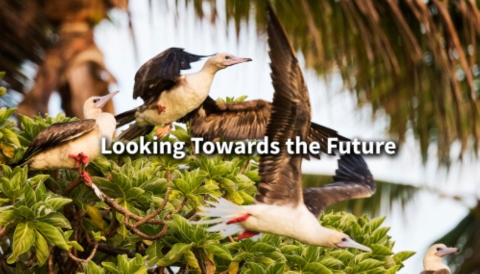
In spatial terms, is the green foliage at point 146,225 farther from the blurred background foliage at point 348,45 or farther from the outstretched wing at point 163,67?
the blurred background foliage at point 348,45

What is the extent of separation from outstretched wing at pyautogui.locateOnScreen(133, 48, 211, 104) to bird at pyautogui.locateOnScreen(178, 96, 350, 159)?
1.55 ft

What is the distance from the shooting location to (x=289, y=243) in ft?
13.5

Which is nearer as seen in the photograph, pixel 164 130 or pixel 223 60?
pixel 223 60

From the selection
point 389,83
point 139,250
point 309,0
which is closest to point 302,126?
point 139,250

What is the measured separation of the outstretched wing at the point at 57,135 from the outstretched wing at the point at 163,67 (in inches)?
14.3

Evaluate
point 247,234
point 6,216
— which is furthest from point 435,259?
point 6,216

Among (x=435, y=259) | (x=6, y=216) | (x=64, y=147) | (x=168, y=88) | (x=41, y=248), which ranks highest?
(x=168, y=88)

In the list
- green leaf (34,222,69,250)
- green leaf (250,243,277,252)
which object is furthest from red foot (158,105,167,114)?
green leaf (34,222,69,250)

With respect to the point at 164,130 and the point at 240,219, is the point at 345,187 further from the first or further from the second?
the point at 240,219

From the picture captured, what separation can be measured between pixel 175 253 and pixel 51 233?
1.39 feet

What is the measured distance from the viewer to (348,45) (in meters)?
7.78

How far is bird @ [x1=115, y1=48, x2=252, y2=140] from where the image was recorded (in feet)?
14.3

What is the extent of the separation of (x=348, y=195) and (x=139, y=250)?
90 centimetres

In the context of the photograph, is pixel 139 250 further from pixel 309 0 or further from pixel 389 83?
pixel 389 83
